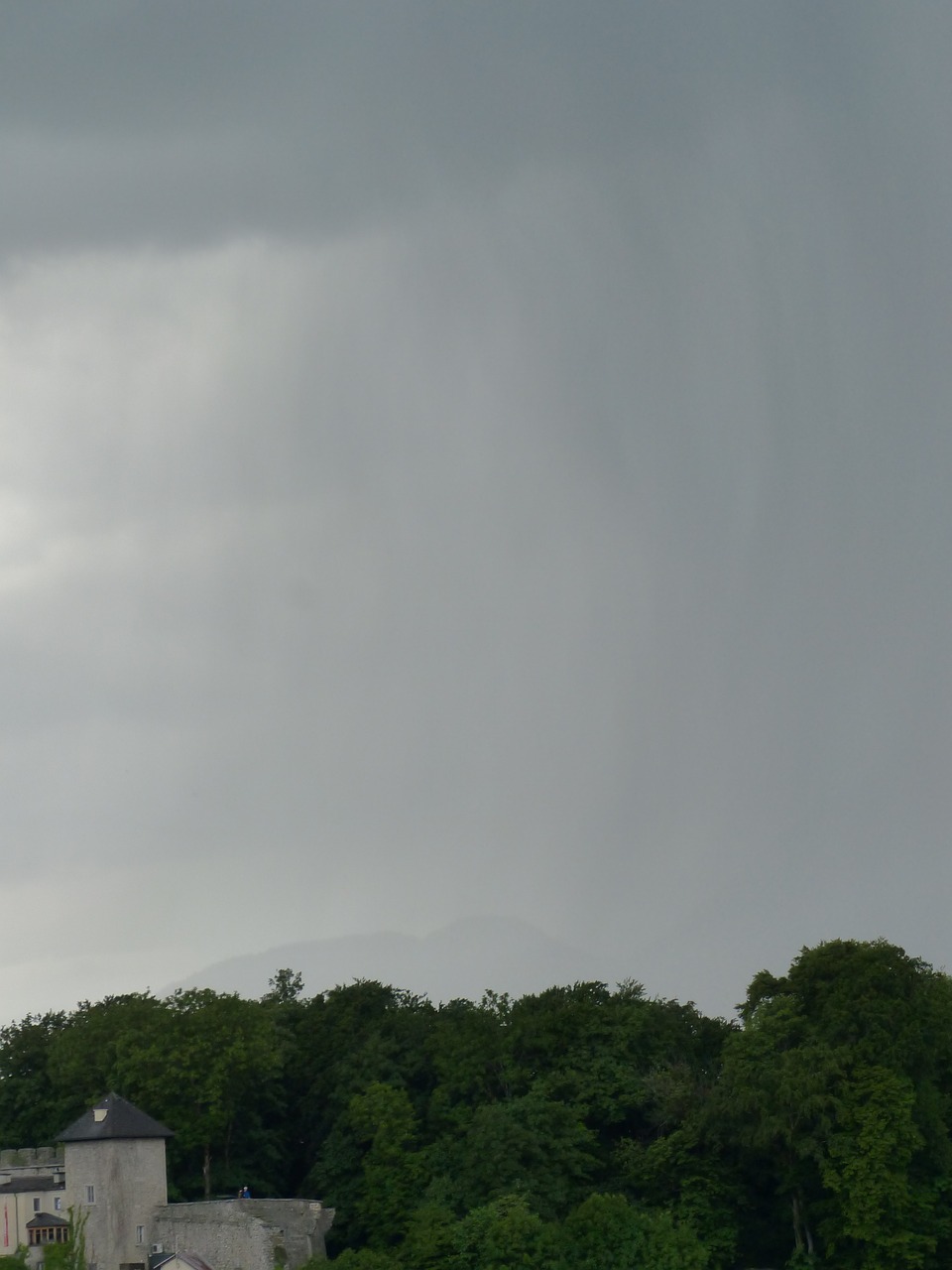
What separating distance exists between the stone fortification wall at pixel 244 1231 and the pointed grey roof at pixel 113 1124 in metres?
3.35

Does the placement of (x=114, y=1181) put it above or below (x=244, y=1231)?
above

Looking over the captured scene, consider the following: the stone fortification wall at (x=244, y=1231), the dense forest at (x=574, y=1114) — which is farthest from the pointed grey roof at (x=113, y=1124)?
the dense forest at (x=574, y=1114)

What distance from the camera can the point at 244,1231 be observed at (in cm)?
7538

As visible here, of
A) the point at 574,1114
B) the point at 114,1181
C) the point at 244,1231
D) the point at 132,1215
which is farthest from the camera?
the point at 574,1114

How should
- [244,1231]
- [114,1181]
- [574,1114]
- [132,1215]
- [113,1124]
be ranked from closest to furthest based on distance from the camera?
1. [244,1231]
2. [132,1215]
3. [114,1181]
4. [113,1124]
5. [574,1114]

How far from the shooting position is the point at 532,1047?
3460 inches

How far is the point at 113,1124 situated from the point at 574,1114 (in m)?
20.7

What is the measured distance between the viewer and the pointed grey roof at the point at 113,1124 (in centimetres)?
7788

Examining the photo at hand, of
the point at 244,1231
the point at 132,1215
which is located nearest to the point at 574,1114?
the point at 244,1231

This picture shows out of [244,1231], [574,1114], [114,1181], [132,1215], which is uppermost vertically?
[574,1114]

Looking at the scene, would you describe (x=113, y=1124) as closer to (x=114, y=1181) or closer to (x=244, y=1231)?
(x=114, y=1181)

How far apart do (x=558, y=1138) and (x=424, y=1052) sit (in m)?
12.2

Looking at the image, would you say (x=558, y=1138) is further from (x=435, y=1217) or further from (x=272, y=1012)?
(x=272, y=1012)

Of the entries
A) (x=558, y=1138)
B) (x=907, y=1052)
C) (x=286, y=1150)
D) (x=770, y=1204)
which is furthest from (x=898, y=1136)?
(x=286, y=1150)
